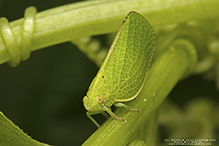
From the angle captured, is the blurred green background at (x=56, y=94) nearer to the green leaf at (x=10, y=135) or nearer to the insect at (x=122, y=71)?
the insect at (x=122, y=71)

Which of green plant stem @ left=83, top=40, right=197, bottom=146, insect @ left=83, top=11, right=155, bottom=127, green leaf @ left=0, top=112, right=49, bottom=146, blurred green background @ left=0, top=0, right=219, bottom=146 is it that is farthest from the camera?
blurred green background @ left=0, top=0, right=219, bottom=146

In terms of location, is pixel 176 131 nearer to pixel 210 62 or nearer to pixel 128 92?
pixel 210 62

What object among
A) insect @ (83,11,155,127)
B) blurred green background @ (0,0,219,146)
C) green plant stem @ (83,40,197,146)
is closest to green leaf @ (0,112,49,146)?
green plant stem @ (83,40,197,146)

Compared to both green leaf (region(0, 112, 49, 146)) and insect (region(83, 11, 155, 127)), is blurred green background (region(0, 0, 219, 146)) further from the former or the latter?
green leaf (region(0, 112, 49, 146))

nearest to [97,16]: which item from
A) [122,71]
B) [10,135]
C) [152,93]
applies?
[122,71]

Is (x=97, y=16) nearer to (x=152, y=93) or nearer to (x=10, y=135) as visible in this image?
(x=152, y=93)

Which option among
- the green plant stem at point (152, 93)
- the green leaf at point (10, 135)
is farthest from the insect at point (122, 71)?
the green leaf at point (10, 135)

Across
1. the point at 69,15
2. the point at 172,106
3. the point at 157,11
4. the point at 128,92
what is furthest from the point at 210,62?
the point at 69,15
